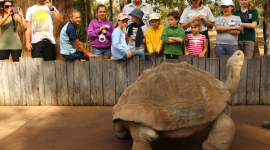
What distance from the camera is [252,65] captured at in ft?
19.5

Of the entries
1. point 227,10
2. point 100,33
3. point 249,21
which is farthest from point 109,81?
point 249,21

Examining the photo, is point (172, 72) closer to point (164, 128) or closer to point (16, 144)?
point (164, 128)

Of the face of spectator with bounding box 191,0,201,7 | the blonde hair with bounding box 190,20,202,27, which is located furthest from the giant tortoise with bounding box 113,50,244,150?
the face of spectator with bounding box 191,0,201,7

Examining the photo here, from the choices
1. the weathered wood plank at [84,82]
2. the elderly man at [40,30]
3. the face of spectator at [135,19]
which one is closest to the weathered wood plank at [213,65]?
the face of spectator at [135,19]

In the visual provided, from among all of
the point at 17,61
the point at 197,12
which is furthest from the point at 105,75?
the point at 197,12

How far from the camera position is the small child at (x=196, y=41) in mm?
6215

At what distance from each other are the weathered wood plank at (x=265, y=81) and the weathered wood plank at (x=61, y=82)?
174 inches

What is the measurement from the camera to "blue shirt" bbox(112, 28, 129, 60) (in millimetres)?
5941

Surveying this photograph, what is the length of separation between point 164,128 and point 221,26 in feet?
12.5

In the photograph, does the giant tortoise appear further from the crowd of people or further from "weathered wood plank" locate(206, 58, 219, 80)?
the crowd of people

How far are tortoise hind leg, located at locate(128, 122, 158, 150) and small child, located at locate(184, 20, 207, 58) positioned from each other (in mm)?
3248

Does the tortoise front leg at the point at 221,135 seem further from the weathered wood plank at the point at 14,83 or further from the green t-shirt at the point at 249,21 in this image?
the weathered wood plank at the point at 14,83

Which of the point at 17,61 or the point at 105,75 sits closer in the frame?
the point at 105,75

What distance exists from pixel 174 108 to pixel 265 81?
3442mm
